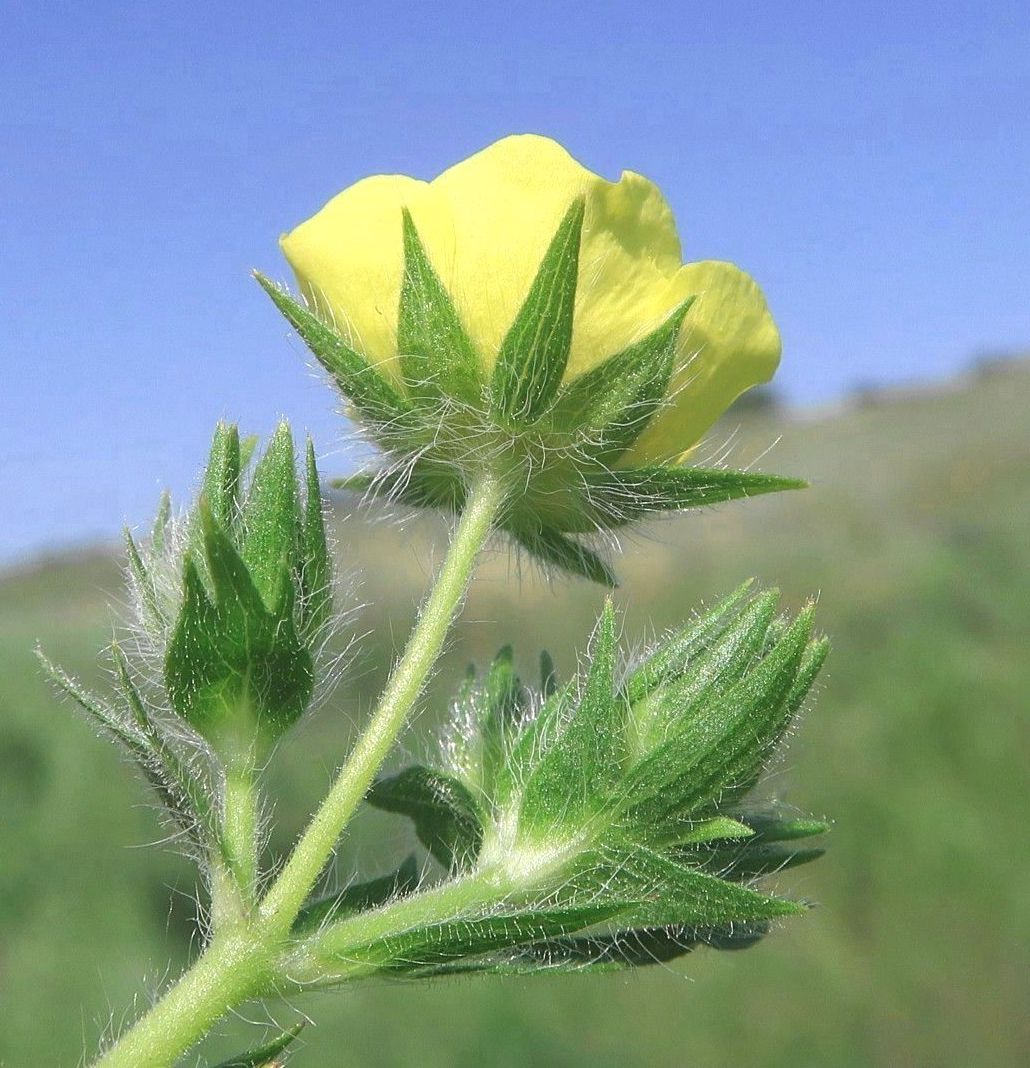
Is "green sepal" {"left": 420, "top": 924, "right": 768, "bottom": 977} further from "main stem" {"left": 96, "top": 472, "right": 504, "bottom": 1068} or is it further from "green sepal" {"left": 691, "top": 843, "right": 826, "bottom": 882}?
"main stem" {"left": 96, "top": 472, "right": 504, "bottom": 1068}

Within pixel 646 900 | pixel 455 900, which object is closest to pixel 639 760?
pixel 646 900

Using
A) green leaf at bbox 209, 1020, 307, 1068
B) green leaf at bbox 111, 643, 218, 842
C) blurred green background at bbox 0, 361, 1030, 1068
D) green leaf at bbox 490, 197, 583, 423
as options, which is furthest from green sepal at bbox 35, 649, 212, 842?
blurred green background at bbox 0, 361, 1030, 1068

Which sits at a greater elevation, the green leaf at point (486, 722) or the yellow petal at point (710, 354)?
the yellow petal at point (710, 354)

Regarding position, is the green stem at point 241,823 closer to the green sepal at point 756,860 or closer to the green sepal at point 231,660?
the green sepal at point 231,660

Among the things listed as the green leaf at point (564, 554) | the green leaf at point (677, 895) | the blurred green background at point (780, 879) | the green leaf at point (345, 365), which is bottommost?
the blurred green background at point (780, 879)

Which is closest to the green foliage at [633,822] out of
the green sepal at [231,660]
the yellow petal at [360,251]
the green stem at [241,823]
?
the green stem at [241,823]

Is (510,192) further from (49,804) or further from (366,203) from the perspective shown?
(49,804)
